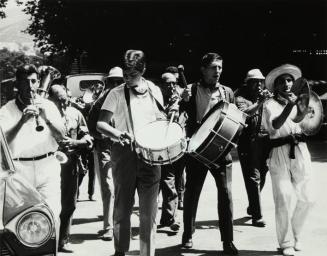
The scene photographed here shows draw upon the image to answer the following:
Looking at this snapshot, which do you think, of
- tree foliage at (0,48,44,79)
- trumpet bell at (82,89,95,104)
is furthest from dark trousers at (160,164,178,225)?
tree foliage at (0,48,44,79)

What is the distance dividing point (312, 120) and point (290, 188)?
2.74ft

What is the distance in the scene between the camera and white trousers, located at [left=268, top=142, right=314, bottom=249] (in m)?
6.09

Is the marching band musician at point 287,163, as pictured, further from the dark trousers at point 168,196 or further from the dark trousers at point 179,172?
the dark trousers at point 179,172

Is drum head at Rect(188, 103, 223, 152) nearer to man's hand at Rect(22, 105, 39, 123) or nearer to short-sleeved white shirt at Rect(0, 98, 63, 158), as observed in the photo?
short-sleeved white shirt at Rect(0, 98, 63, 158)

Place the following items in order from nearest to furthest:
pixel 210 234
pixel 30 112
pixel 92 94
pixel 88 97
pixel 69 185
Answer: pixel 30 112
pixel 69 185
pixel 210 234
pixel 88 97
pixel 92 94

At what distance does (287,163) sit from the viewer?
20.4 ft

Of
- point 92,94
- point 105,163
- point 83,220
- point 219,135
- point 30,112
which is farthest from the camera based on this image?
point 92,94

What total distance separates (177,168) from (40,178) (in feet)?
10.7

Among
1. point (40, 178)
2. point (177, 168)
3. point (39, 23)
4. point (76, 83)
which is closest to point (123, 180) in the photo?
point (40, 178)

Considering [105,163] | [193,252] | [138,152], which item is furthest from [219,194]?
[105,163]

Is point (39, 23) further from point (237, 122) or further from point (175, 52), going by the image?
point (237, 122)

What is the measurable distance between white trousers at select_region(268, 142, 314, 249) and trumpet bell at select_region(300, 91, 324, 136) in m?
0.22

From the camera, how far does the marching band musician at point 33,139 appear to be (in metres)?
5.13

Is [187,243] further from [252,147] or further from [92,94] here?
[92,94]
